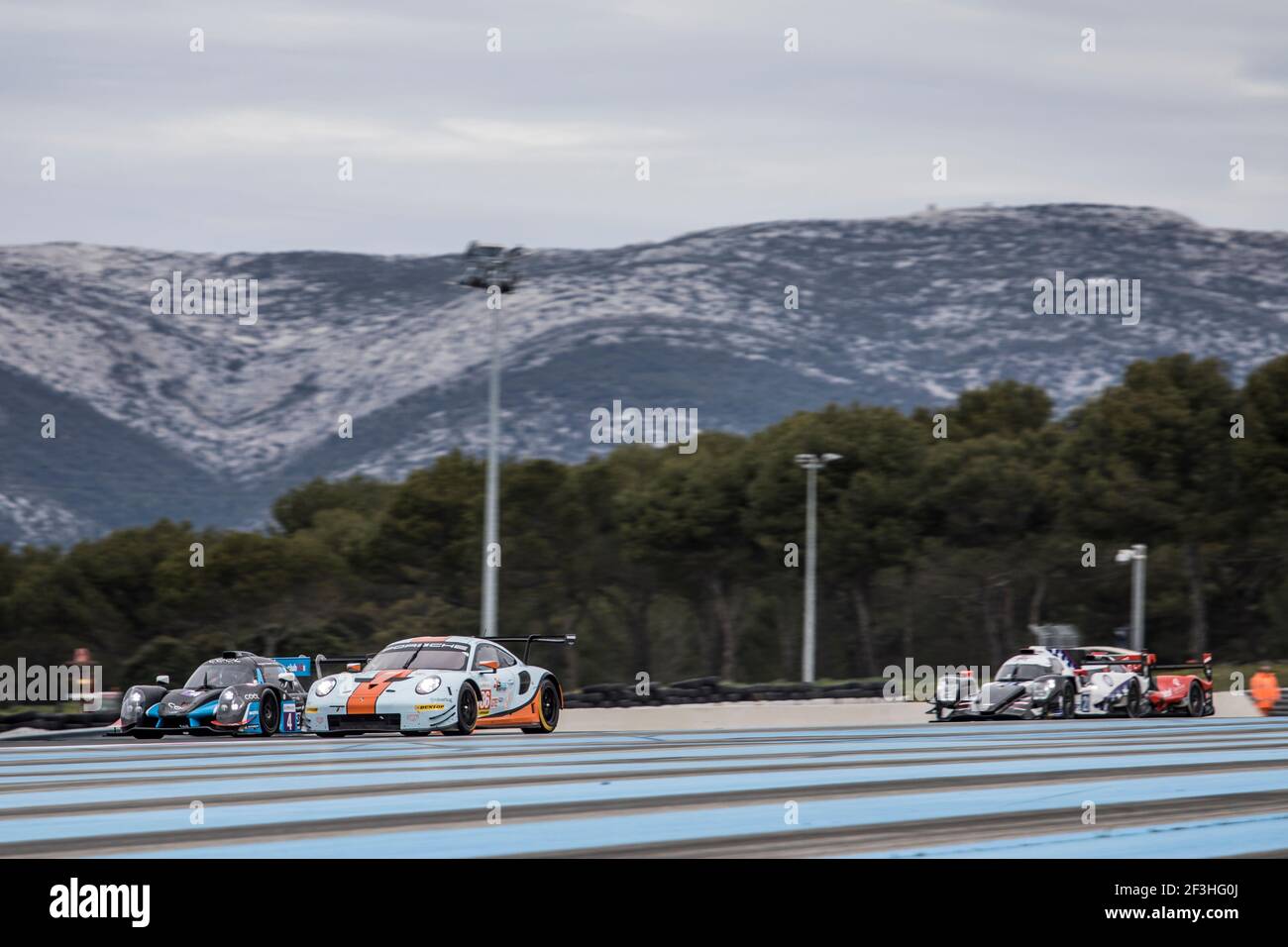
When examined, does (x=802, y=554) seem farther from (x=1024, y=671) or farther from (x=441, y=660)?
(x=441, y=660)

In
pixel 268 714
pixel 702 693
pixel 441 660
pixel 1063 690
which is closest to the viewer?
pixel 441 660

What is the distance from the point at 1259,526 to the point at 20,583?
50.0 m

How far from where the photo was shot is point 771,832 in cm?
1035

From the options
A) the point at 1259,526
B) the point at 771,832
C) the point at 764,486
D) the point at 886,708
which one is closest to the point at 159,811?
the point at 771,832

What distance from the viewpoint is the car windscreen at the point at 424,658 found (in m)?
19.8

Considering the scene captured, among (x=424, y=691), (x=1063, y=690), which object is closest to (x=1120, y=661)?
(x=1063, y=690)

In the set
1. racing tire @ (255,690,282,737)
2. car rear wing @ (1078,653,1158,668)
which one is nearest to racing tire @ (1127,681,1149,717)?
car rear wing @ (1078,653,1158,668)

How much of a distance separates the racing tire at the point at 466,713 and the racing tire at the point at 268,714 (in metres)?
2.53

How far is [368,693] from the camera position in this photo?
19.1m

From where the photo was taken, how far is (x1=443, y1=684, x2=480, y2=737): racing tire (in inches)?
766

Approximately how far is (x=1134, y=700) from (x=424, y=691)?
12.8m

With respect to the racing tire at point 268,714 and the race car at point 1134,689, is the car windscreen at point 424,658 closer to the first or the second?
the racing tire at point 268,714

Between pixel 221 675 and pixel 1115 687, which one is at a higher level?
pixel 221 675
